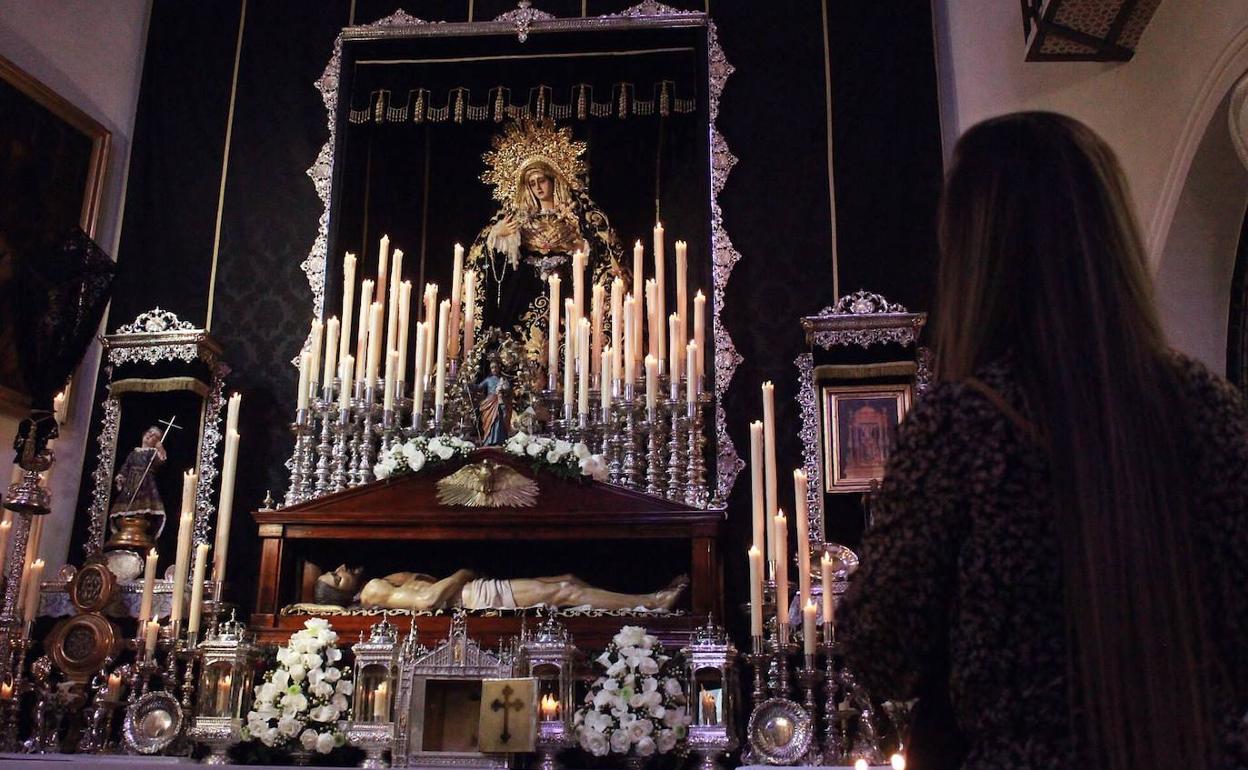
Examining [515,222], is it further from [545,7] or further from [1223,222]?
[1223,222]

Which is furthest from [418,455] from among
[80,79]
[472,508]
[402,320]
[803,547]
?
[80,79]

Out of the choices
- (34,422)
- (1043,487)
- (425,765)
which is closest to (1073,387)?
(1043,487)

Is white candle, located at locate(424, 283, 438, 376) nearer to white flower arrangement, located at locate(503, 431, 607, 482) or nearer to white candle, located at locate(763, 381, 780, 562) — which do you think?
white flower arrangement, located at locate(503, 431, 607, 482)

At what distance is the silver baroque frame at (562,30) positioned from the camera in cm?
667

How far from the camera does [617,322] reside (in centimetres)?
614

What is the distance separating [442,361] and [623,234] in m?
1.56

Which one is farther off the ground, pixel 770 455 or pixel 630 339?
pixel 630 339

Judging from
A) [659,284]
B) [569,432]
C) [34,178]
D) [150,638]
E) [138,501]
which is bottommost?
[150,638]

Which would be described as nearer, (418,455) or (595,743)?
(595,743)

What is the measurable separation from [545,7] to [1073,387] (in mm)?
6584

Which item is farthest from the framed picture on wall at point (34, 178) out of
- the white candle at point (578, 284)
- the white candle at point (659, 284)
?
the white candle at point (659, 284)

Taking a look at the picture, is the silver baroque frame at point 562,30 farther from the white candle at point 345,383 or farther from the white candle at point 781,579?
the white candle at point 781,579

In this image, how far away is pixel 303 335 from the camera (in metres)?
6.85

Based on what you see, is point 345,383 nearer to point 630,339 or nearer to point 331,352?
point 331,352
